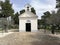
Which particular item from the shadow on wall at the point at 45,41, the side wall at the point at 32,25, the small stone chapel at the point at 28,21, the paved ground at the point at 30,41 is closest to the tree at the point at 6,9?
the small stone chapel at the point at 28,21

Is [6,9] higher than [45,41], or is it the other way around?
[6,9]

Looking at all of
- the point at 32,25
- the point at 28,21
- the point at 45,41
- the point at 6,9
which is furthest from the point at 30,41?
the point at 6,9

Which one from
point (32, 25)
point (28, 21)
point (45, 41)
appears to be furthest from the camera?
point (28, 21)

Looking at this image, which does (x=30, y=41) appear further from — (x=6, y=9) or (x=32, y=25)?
(x=6, y=9)

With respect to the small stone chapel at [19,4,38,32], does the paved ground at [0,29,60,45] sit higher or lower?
lower

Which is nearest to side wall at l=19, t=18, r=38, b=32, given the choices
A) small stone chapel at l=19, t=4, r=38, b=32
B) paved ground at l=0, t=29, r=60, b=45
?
small stone chapel at l=19, t=4, r=38, b=32

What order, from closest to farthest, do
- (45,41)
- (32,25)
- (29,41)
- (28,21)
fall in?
(29,41) < (45,41) < (32,25) < (28,21)

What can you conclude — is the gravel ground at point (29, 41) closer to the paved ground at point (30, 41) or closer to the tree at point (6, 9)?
the paved ground at point (30, 41)

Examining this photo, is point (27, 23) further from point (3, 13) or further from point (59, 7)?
point (59, 7)

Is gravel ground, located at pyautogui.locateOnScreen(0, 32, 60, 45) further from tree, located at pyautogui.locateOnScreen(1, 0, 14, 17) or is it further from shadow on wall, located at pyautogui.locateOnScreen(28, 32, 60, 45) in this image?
tree, located at pyautogui.locateOnScreen(1, 0, 14, 17)

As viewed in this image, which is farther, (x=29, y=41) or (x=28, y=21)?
(x=28, y=21)

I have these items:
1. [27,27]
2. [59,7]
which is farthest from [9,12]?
[59,7]

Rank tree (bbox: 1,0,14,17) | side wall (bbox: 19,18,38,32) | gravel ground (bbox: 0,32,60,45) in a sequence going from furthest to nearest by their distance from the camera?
tree (bbox: 1,0,14,17), side wall (bbox: 19,18,38,32), gravel ground (bbox: 0,32,60,45)

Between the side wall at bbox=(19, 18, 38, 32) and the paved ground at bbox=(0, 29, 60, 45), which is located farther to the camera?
the side wall at bbox=(19, 18, 38, 32)
